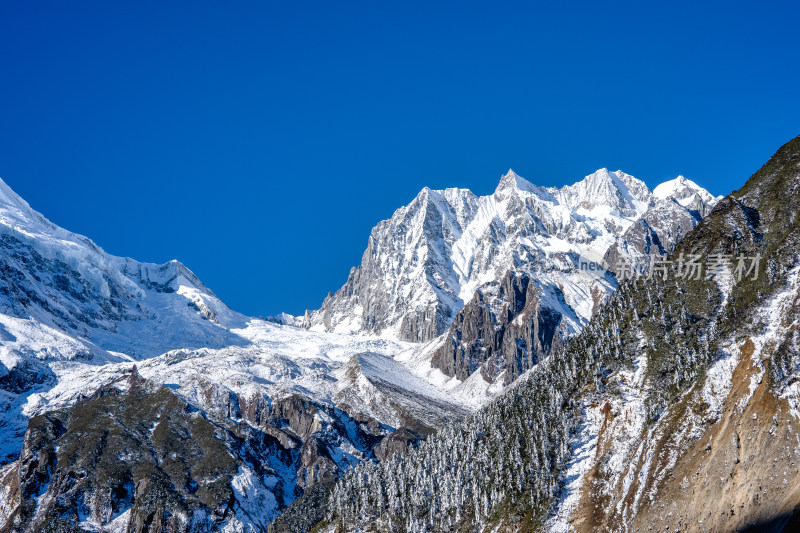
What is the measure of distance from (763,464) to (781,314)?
52064mm

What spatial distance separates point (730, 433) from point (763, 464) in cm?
1477

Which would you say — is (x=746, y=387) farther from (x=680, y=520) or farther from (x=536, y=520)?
(x=536, y=520)

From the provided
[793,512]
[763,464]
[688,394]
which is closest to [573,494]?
[688,394]

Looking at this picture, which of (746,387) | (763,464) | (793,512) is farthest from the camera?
(746,387)

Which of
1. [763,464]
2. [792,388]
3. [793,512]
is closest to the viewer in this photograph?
[793,512]

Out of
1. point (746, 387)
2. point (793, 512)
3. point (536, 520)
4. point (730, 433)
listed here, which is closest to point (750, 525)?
point (793, 512)

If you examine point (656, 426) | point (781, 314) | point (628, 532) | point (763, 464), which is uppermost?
point (781, 314)

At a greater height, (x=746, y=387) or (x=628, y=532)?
(x=746, y=387)

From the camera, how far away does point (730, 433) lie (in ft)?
572

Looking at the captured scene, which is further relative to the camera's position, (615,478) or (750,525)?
(615,478)

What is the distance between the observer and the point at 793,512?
14175 cm

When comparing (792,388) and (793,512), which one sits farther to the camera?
(792,388)

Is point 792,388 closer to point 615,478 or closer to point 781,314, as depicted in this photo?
point 781,314

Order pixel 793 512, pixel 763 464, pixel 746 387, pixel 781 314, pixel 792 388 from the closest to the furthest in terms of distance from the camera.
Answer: pixel 793 512
pixel 763 464
pixel 792 388
pixel 746 387
pixel 781 314
